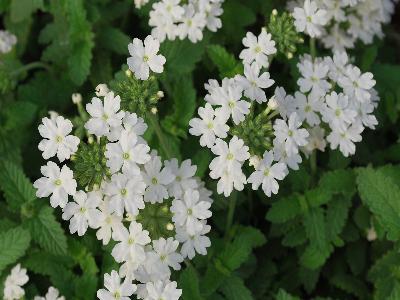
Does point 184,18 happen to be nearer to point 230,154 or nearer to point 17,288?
point 230,154

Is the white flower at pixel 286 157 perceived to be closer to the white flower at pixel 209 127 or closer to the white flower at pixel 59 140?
the white flower at pixel 209 127

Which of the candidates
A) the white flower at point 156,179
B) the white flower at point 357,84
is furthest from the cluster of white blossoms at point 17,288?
the white flower at point 357,84

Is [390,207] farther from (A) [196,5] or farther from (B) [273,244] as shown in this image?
(A) [196,5]

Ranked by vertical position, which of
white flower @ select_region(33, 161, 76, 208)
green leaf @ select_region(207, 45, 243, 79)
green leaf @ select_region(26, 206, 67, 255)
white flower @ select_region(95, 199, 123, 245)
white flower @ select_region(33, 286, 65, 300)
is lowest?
white flower @ select_region(33, 286, 65, 300)

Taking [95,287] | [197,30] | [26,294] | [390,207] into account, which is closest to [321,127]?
[390,207]

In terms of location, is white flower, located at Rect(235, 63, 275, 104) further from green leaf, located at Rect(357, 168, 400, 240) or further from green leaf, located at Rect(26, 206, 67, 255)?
green leaf, located at Rect(26, 206, 67, 255)

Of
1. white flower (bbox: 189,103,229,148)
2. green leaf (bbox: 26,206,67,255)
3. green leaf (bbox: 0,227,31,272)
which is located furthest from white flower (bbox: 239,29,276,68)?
green leaf (bbox: 0,227,31,272)

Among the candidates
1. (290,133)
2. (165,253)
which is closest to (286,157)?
(290,133)
